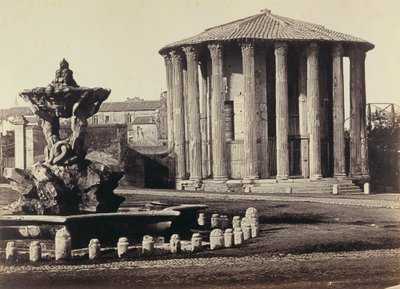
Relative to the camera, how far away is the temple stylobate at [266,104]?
44.3m

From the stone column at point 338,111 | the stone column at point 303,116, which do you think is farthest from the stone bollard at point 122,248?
the stone column at point 303,116

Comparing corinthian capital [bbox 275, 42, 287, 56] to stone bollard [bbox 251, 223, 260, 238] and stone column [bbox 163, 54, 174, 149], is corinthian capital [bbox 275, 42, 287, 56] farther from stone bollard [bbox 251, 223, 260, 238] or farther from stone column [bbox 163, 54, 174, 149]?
stone bollard [bbox 251, 223, 260, 238]

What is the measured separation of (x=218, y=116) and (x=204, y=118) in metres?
4.98

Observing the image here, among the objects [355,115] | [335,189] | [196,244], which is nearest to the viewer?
[196,244]

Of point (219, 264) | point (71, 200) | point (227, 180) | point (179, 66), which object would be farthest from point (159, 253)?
point (179, 66)

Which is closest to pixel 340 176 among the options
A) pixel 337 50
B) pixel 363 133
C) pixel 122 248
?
pixel 363 133

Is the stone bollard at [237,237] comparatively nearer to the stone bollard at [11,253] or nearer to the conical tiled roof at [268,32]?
the stone bollard at [11,253]

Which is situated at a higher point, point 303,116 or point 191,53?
point 191,53

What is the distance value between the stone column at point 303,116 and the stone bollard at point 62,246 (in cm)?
2907

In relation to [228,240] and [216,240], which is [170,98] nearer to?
[228,240]

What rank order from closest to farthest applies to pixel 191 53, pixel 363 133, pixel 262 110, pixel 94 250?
pixel 94 250
pixel 262 110
pixel 191 53
pixel 363 133

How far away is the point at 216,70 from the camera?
44.8 meters

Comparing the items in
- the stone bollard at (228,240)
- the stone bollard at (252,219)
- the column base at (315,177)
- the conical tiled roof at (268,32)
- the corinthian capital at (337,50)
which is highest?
the conical tiled roof at (268,32)

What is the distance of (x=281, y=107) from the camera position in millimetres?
44094
